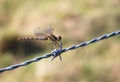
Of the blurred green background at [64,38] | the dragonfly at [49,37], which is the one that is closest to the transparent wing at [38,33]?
the dragonfly at [49,37]

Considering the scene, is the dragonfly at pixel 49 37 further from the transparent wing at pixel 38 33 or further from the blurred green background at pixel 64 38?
the blurred green background at pixel 64 38

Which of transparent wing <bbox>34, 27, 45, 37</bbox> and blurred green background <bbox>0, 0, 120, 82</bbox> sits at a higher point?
transparent wing <bbox>34, 27, 45, 37</bbox>

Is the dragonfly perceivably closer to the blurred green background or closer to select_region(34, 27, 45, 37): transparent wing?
select_region(34, 27, 45, 37): transparent wing

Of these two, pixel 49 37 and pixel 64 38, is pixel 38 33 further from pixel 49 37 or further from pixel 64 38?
pixel 64 38

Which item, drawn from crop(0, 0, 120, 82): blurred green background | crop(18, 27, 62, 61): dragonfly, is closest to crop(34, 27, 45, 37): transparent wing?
crop(18, 27, 62, 61): dragonfly

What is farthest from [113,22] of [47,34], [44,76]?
[47,34]

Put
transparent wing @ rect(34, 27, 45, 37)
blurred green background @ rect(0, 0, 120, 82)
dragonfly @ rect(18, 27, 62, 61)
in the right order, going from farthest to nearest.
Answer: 1. blurred green background @ rect(0, 0, 120, 82)
2. transparent wing @ rect(34, 27, 45, 37)
3. dragonfly @ rect(18, 27, 62, 61)

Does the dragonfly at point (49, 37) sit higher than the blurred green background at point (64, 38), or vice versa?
the dragonfly at point (49, 37)

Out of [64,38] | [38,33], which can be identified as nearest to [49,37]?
[38,33]
